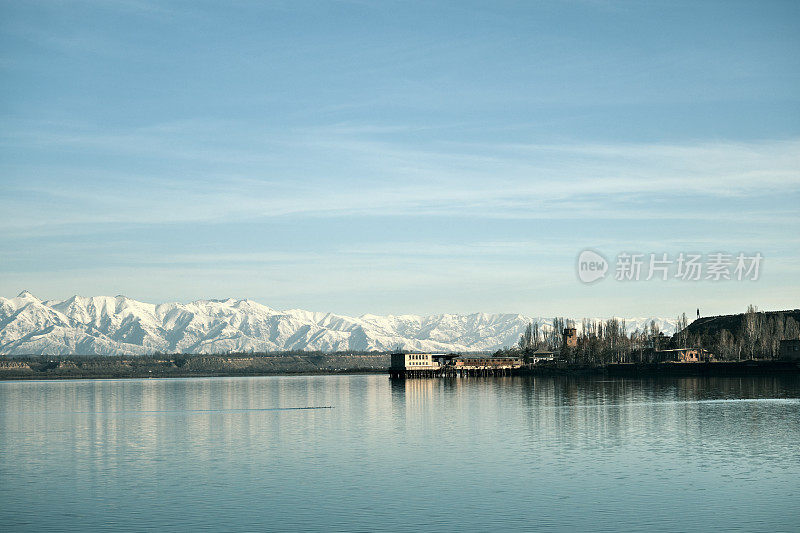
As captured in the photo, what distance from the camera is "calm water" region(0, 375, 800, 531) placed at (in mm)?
34594

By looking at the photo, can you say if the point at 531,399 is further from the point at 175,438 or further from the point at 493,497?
the point at 493,497

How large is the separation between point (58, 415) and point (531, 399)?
57326 mm

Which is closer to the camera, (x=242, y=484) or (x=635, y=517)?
(x=635, y=517)

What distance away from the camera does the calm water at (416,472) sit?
3459 cm

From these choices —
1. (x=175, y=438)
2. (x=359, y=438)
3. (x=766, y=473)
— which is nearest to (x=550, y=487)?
(x=766, y=473)

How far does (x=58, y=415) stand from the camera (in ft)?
318

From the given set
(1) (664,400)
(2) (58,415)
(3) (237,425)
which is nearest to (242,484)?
(3) (237,425)

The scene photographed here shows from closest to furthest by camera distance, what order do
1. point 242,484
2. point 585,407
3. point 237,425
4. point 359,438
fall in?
point 242,484
point 359,438
point 237,425
point 585,407

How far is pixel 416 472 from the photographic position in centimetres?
4616

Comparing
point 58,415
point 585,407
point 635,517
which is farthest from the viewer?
point 58,415

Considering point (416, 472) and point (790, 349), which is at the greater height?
point (416, 472)

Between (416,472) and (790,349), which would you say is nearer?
(416,472)

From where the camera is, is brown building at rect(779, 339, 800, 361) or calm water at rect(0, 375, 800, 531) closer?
calm water at rect(0, 375, 800, 531)

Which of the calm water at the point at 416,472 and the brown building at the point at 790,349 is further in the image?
the brown building at the point at 790,349
